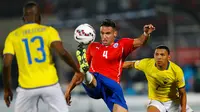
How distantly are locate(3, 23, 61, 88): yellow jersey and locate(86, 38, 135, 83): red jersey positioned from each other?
203 centimetres

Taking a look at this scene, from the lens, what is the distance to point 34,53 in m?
7.23

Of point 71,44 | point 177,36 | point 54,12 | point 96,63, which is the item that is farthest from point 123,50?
point 54,12

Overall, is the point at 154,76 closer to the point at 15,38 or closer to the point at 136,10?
the point at 15,38

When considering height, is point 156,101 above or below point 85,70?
below

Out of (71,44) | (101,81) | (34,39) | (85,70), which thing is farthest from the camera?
(71,44)

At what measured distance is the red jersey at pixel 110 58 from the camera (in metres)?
9.30

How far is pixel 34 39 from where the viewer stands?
7.22 metres

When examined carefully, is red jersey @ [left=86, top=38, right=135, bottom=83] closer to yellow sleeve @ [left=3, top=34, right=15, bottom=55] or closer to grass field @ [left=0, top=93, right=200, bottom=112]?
yellow sleeve @ [left=3, top=34, right=15, bottom=55]

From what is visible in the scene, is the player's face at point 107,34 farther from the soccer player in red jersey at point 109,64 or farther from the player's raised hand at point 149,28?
the player's raised hand at point 149,28

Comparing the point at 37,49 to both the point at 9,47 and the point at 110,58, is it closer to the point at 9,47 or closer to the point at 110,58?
the point at 9,47

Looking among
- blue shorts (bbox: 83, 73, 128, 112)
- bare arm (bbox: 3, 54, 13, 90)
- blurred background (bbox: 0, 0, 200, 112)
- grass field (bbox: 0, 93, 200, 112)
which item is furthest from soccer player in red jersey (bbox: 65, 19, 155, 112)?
blurred background (bbox: 0, 0, 200, 112)

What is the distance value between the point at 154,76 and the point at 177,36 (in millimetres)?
13955

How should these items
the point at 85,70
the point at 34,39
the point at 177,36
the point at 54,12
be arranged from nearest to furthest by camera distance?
the point at 34,39, the point at 85,70, the point at 177,36, the point at 54,12

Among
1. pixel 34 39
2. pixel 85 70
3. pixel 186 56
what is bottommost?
pixel 186 56
